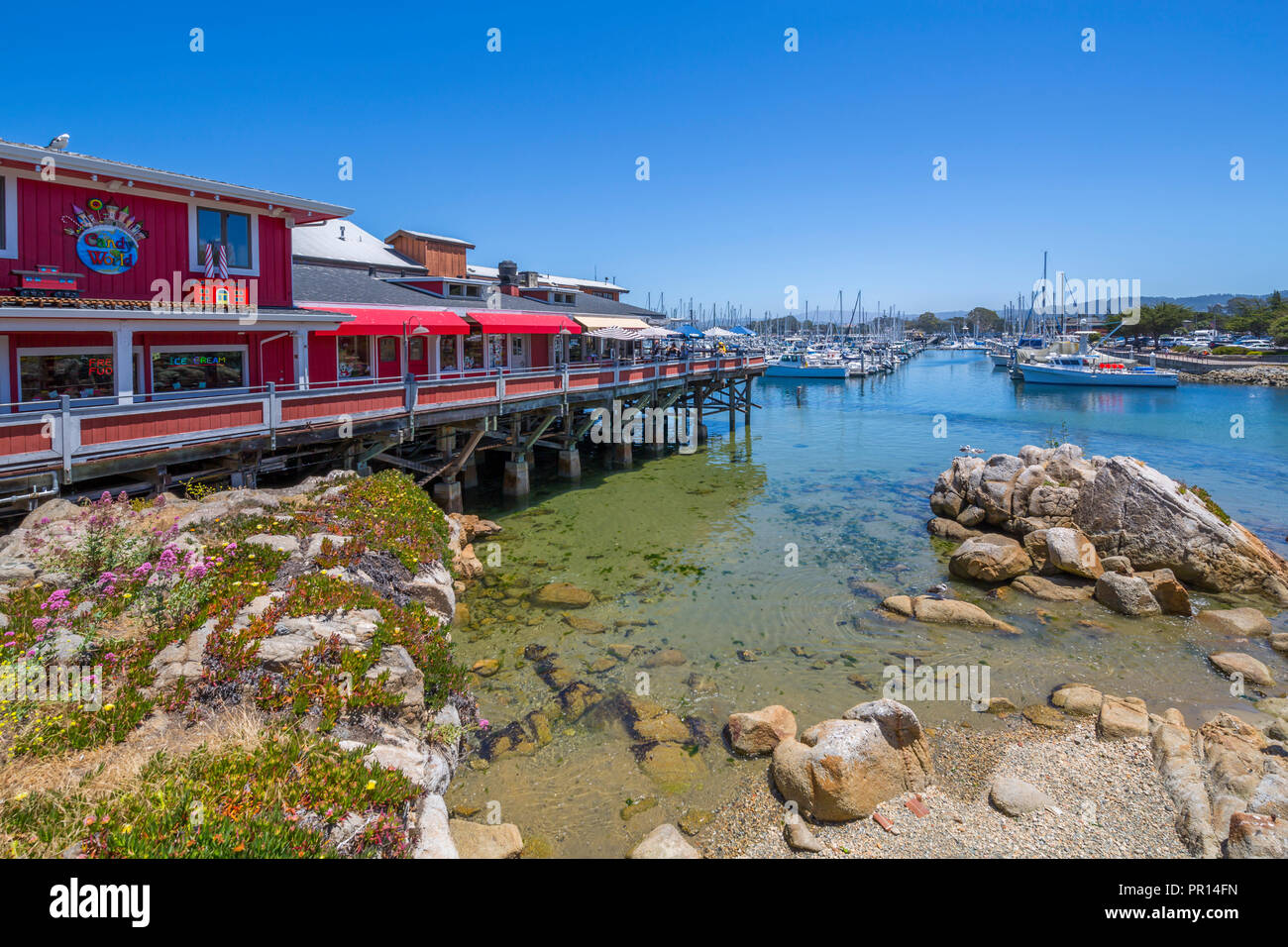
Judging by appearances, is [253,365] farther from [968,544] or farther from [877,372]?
[877,372]

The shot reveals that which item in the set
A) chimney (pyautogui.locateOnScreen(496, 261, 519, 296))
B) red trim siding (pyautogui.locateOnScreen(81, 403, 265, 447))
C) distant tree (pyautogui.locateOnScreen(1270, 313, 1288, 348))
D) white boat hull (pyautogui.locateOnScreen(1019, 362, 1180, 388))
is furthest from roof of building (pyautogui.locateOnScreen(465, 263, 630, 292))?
distant tree (pyautogui.locateOnScreen(1270, 313, 1288, 348))

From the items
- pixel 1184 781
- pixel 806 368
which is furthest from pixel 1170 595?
pixel 806 368

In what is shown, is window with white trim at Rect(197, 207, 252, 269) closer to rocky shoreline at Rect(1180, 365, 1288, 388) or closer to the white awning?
the white awning

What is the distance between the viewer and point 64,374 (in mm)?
15117

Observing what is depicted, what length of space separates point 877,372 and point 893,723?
94820 mm

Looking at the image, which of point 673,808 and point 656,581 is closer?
point 673,808

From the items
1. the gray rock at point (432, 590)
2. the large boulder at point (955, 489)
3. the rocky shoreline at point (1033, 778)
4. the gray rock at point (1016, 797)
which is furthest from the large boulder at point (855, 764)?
the large boulder at point (955, 489)

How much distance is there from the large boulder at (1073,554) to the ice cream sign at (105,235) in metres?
23.6

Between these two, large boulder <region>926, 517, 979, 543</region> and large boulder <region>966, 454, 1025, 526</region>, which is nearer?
large boulder <region>926, 517, 979, 543</region>

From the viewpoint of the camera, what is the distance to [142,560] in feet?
32.0

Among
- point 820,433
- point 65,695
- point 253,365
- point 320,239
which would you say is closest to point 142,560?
point 65,695

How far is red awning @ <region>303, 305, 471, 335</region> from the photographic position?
20516 mm

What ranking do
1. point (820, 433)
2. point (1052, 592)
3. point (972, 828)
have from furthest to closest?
point (820, 433)
point (1052, 592)
point (972, 828)

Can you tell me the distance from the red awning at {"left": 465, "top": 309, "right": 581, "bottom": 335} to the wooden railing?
3.71 meters
